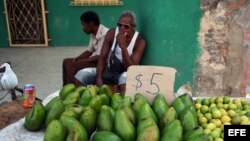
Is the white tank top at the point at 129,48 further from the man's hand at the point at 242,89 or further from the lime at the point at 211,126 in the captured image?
the lime at the point at 211,126

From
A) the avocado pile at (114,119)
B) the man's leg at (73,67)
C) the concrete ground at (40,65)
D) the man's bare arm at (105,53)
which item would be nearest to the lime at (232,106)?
the avocado pile at (114,119)

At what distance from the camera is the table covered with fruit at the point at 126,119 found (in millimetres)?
1495

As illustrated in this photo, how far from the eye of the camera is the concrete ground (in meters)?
5.19

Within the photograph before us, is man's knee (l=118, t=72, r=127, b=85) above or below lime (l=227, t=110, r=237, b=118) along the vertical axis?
below

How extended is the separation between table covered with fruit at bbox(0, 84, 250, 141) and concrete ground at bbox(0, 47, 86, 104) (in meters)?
2.76

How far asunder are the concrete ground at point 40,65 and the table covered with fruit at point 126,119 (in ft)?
9.06

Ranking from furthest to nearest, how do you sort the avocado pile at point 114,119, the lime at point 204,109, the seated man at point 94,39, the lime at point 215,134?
the seated man at point 94,39 < the lime at point 204,109 < the lime at point 215,134 < the avocado pile at point 114,119

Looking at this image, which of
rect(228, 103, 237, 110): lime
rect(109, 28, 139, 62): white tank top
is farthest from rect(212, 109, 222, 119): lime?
rect(109, 28, 139, 62): white tank top

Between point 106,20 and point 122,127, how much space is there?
21.6 feet

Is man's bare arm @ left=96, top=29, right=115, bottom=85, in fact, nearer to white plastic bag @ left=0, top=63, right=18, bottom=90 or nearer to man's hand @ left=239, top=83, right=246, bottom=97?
white plastic bag @ left=0, top=63, right=18, bottom=90

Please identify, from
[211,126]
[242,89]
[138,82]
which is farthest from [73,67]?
[211,126]

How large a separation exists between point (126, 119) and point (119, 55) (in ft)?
6.51

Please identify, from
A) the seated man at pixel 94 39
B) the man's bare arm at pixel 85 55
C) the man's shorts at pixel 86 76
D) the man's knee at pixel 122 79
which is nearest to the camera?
the man's knee at pixel 122 79

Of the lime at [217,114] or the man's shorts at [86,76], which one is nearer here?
the lime at [217,114]
